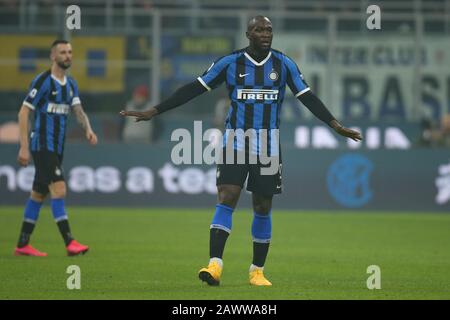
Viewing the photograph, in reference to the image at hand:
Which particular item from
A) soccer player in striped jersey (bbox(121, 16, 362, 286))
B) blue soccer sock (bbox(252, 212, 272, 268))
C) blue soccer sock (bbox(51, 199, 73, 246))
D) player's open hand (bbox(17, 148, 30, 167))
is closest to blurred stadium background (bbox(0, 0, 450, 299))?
blue soccer sock (bbox(51, 199, 73, 246))

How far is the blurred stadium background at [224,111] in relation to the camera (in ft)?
61.2

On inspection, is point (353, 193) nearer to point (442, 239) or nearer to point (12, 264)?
point (442, 239)

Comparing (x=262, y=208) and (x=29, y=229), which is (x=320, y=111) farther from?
(x=29, y=229)

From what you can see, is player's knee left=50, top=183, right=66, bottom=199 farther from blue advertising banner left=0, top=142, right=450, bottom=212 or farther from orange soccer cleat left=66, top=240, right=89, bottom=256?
blue advertising banner left=0, top=142, right=450, bottom=212

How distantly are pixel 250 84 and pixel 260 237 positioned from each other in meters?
1.33

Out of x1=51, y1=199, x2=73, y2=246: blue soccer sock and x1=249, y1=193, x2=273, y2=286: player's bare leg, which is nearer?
x1=249, y1=193, x2=273, y2=286: player's bare leg

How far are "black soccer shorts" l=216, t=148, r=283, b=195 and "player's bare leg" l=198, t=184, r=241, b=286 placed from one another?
63mm

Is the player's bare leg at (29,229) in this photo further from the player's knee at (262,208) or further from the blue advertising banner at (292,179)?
the blue advertising banner at (292,179)

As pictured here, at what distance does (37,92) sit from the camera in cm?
1241

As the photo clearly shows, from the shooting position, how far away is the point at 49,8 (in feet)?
72.7

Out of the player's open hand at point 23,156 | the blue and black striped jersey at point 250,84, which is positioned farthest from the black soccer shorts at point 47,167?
the blue and black striped jersey at point 250,84

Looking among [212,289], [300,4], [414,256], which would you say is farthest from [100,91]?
[212,289]

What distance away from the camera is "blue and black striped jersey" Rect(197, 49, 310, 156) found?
9.62 meters

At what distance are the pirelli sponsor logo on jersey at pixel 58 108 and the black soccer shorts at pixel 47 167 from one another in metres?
0.46
